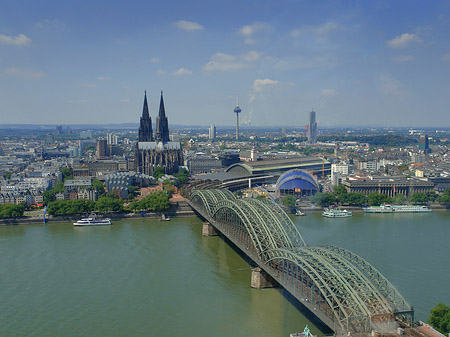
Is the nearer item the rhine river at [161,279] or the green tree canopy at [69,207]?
the rhine river at [161,279]

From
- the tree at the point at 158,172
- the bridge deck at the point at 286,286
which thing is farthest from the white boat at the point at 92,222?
the tree at the point at 158,172

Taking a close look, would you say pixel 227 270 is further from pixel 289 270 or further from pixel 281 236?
pixel 289 270

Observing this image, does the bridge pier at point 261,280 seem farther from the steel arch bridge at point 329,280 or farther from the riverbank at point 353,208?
the riverbank at point 353,208

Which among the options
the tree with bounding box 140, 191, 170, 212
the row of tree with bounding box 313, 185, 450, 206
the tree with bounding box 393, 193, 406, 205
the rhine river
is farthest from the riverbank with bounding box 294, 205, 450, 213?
the tree with bounding box 140, 191, 170, 212

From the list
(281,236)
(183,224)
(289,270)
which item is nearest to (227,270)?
(281,236)

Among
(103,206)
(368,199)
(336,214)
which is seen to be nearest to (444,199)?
(368,199)
